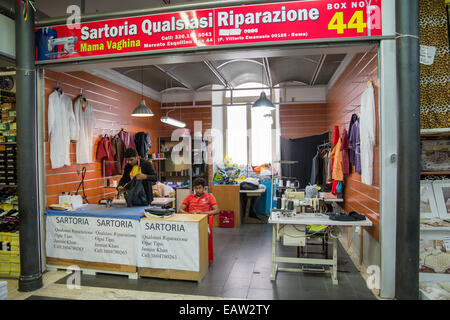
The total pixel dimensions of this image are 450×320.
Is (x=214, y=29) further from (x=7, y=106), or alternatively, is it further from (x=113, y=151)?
(x=113, y=151)

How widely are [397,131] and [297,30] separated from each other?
60.8 inches

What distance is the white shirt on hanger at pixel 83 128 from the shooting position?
518cm

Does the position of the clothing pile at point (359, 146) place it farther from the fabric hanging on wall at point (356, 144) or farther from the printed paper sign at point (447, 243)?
the printed paper sign at point (447, 243)

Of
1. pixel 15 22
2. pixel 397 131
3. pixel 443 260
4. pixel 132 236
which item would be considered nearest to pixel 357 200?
pixel 443 260

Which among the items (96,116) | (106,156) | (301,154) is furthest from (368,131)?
(96,116)

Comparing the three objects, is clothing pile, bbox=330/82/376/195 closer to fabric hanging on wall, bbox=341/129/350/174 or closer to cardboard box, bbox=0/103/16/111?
fabric hanging on wall, bbox=341/129/350/174

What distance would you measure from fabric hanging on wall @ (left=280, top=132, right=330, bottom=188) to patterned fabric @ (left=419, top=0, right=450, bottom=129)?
16.2 feet

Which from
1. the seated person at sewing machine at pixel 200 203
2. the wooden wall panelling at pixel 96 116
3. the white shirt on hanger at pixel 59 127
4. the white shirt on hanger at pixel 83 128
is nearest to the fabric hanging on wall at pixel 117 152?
the wooden wall panelling at pixel 96 116

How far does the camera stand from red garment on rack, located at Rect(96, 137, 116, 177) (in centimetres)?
583

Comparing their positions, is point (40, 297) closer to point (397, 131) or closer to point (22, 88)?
point (22, 88)

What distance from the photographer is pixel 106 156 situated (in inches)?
232

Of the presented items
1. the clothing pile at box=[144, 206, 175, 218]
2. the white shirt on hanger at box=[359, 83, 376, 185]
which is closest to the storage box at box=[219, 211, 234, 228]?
the clothing pile at box=[144, 206, 175, 218]

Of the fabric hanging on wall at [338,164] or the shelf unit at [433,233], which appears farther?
the fabric hanging on wall at [338,164]

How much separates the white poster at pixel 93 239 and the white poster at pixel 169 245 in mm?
151
